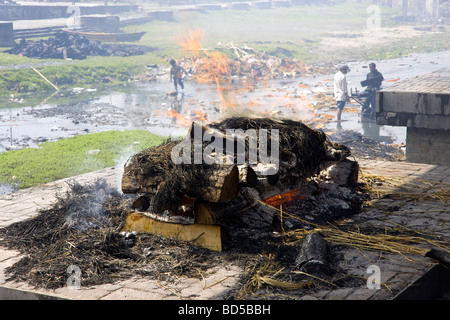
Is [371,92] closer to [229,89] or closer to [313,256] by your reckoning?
[229,89]

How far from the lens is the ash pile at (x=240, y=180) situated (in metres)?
5.76

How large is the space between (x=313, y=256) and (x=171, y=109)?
1348 cm

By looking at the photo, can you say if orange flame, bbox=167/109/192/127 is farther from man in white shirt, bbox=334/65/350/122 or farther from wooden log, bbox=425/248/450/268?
wooden log, bbox=425/248/450/268

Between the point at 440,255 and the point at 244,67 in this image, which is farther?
the point at 244,67

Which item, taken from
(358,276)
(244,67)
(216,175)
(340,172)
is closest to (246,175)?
(216,175)

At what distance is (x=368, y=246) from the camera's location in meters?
5.69

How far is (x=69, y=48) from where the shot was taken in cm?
2716

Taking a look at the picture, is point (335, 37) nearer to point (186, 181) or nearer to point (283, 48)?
point (283, 48)

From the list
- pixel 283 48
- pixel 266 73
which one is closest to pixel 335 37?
pixel 283 48

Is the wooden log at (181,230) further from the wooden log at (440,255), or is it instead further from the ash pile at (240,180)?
the wooden log at (440,255)

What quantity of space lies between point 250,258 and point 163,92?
16949 millimetres

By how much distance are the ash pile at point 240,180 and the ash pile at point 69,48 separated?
2145 cm

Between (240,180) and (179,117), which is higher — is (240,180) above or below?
above

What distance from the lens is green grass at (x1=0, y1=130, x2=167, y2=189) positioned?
401 inches
